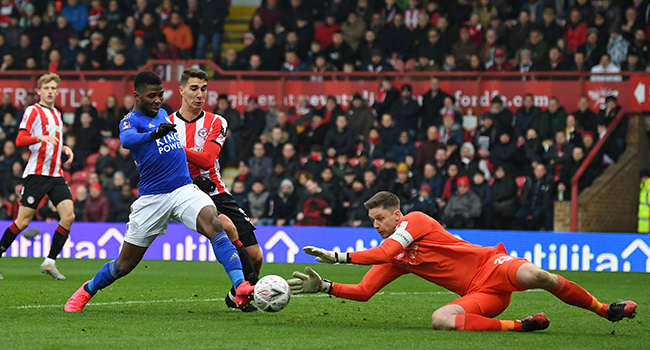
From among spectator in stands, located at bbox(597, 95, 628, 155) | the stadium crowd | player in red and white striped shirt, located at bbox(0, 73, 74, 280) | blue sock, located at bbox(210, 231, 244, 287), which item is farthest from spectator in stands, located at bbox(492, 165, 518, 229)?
blue sock, located at bbox(210, 231, 244, 287)

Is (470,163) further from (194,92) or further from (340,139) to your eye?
(194,92)

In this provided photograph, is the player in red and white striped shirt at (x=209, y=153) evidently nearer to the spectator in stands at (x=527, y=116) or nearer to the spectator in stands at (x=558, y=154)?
the spectator in stands at (x=558, y=154)

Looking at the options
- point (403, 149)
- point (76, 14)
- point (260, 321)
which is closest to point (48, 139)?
point (260, 321)

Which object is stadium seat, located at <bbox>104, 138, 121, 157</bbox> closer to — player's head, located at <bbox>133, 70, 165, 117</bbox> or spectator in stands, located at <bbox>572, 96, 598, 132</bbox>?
spectator in stands, located at <bbox>572, 96, 598, 132</bbox>

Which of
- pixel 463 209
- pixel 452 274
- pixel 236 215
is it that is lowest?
pixel 463 209

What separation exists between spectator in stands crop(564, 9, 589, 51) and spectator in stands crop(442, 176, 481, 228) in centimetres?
451

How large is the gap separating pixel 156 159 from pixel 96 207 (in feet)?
35.9

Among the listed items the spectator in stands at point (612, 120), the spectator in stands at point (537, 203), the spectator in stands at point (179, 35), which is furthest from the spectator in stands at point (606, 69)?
the spectator in stands at point (179, 35)

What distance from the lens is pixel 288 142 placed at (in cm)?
1808

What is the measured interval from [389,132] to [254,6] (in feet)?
23.5

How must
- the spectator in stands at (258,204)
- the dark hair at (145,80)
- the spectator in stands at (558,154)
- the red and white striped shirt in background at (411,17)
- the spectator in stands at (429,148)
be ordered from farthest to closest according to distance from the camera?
the red and white striped shirt in background at (411,17), the spectator in stands at (429,148), the spectator in stands at (258,204), the spectator in stands at (558,154), the dark hair at (145,80)

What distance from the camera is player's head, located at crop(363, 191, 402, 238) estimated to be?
6608mm

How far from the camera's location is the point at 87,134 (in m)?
19.1

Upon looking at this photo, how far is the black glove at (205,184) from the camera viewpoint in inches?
304
